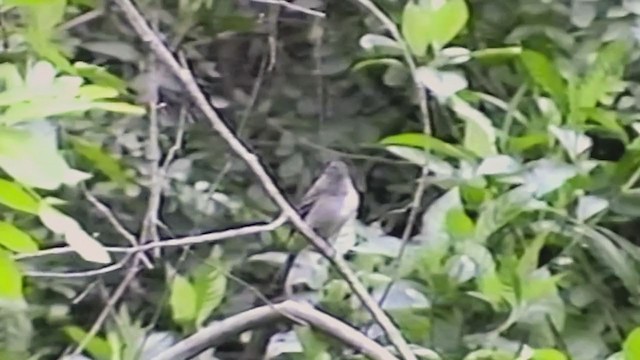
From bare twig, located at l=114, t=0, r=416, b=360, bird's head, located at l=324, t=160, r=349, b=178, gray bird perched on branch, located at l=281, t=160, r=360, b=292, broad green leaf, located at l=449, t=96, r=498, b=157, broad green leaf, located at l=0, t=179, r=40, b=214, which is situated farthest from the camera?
bird's head, located at l=324, t=160, r=349, b=178

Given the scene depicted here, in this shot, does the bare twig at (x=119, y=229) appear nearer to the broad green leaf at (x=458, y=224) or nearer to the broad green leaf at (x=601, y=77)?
the broad green leaf at (x=458, y=224)

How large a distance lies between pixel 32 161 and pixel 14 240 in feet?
0.17

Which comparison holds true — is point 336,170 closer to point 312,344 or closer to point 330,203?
point 330,203

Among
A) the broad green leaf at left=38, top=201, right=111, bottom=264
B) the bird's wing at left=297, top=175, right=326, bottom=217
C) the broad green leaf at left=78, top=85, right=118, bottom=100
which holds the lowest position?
the bird's wing at left=297, top=175, right=326, bottom=217

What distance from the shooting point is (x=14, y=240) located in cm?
67

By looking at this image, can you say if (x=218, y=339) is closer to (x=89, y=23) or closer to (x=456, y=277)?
(x=456, y=277)

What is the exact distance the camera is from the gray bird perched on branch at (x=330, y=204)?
71.1 inches

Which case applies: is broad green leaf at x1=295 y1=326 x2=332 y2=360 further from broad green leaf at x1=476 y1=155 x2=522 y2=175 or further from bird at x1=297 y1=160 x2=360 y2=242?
bird at x1=297 y1=160 x2=360 y2=242

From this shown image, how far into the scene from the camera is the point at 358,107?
2178 millimetres

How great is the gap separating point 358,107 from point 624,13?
54 centimetres

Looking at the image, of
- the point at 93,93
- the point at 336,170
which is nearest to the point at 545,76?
the point at 336,170

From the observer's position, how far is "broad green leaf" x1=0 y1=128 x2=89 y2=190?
644 millimetres

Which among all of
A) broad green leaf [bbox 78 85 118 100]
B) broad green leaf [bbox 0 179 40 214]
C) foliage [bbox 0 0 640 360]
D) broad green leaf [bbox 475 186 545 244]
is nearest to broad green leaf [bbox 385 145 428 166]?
foliage [bbox 0 0 640 360]

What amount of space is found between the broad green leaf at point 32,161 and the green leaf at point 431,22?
590 mm
